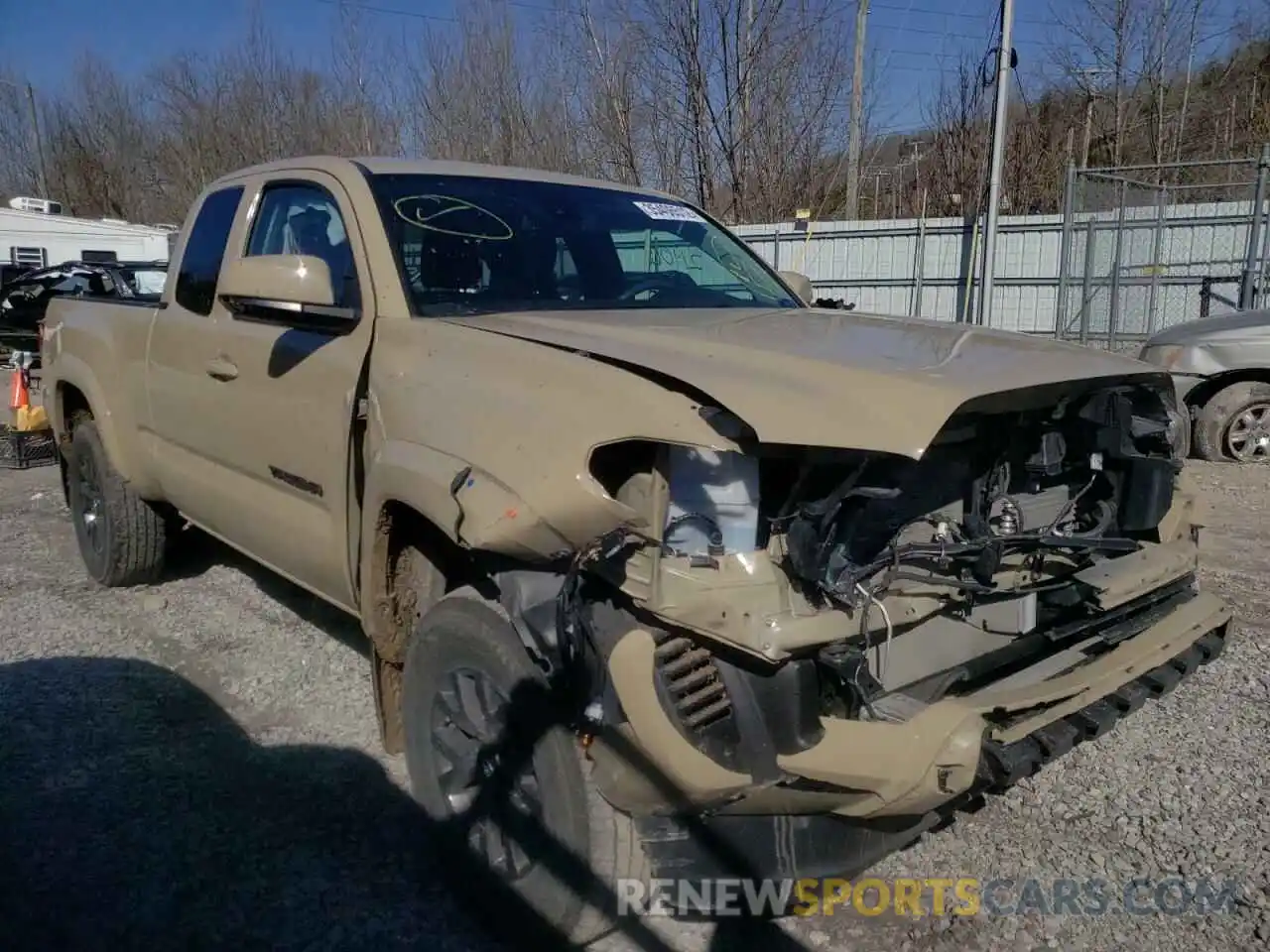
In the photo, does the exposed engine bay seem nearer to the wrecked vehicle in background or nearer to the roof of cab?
the roof of cab

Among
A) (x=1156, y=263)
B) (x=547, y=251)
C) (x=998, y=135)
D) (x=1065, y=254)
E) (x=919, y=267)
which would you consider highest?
(x=998, y=135)

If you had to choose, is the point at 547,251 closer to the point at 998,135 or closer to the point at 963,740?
the point at 963,740

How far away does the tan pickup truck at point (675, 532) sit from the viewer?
214cm

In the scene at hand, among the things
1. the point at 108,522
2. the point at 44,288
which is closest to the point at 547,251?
the point at 108,522

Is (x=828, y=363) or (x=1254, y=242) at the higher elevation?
(x=1254, y=242)

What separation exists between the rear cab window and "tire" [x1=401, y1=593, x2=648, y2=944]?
6.75 ft

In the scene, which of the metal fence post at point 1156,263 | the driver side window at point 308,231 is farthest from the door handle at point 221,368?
the metal fence post at point 1156,263

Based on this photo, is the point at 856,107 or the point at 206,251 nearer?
the point at 206,251

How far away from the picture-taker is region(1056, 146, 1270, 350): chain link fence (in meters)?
13.2

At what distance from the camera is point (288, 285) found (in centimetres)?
298

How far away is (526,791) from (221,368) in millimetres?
2123

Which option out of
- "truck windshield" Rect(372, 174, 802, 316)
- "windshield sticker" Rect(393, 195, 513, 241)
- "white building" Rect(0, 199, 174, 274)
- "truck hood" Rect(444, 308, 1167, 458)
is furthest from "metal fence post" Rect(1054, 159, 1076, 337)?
"white building" Rect(0, 199, 174, 274)

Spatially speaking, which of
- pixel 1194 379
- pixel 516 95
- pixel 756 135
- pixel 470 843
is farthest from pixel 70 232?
pixel 470 843

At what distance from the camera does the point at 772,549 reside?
87.0 inches
